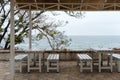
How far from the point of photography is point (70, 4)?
916 centimetres

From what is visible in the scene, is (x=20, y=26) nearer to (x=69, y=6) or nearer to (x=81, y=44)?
(x=69, y=6)

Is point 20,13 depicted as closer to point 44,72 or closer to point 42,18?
point 42,18

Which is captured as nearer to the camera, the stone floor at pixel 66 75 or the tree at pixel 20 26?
the stone floor at pixel 66 75

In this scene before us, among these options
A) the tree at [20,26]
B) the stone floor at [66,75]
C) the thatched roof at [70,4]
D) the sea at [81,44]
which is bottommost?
the sea at [81,44]

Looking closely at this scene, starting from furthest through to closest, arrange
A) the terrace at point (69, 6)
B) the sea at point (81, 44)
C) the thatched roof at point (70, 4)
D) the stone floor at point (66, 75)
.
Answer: the sea at point (81, 44) < the thatched roof at point (70, 4) < the terrace at point (69, 6) < the stone floor at point (66, 75)

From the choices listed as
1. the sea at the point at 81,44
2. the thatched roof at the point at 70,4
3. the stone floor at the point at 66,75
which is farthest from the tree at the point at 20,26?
the stone floor at the point at 66,75

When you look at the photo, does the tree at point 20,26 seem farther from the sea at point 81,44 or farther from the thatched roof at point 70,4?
the thatched roof at point 70,4

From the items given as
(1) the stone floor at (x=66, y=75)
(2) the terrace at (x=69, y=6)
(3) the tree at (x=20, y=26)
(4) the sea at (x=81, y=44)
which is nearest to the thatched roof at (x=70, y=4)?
(2) the terrace at (x=69, y=6)

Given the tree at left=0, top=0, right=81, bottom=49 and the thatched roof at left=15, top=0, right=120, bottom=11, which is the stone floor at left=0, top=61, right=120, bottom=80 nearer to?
the thatched roof at left=15, top=0, right=120, bottom=11

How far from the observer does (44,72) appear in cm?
819

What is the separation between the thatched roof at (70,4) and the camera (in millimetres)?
8633

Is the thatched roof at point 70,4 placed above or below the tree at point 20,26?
above

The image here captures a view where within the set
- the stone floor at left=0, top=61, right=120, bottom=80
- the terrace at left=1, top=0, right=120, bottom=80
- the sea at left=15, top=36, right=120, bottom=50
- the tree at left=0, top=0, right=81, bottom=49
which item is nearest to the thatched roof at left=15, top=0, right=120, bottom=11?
the terrace at left=1, top=0, right=120, bottom=80

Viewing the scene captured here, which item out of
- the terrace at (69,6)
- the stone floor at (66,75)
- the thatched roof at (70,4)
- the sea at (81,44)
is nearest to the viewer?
the stone floor at (66,75)
